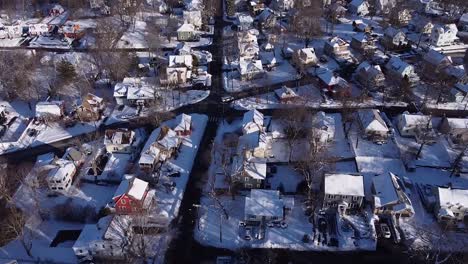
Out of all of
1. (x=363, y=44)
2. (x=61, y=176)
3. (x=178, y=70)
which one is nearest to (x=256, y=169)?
(x=61, y=176)

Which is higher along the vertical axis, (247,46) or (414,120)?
(247,46)

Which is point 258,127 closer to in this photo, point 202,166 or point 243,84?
point 202,166

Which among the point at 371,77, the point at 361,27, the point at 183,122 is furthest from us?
the point at 361,27

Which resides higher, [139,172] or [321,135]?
[321,135]

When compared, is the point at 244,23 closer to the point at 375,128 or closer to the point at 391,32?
the point at 391,32

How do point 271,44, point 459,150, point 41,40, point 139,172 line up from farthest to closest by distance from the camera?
point 41,40
point 271,44
point 459,150
point 139,172

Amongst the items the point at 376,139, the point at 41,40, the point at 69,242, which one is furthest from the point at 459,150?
the point at 41,40

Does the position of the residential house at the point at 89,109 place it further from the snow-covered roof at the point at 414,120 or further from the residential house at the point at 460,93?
the residential house at the point at 460,93
